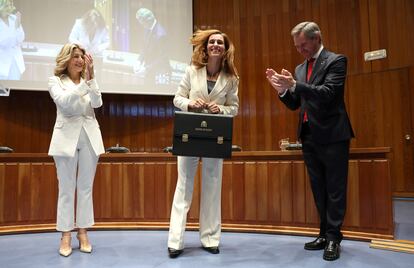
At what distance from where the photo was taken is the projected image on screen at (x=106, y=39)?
4.01 metres

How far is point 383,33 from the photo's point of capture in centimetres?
464

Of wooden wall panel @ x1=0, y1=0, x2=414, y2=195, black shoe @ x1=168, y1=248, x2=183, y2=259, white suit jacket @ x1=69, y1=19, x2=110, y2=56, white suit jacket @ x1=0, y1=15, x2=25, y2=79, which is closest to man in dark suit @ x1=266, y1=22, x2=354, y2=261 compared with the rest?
black shoe @ x1=168, y1=248, x2=183, y2=259

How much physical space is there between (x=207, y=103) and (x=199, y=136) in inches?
9.0

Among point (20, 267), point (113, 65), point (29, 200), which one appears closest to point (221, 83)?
point (20, 267)

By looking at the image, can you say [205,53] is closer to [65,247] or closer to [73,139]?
[73,139]

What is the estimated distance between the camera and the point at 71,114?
2.21m

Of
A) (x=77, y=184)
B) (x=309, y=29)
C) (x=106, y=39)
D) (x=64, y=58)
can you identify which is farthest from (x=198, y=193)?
(x=106, y=39)

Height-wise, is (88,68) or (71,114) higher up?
(88,68)

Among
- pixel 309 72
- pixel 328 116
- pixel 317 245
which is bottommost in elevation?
pixel 317 245

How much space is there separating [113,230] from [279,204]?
58.2 inches

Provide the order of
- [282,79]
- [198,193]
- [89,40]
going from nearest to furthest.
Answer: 1. [282,79]
2. [198,193]
3. [89,40]

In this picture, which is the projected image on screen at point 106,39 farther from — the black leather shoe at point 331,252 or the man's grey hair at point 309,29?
the black leather shoe at point 331,252

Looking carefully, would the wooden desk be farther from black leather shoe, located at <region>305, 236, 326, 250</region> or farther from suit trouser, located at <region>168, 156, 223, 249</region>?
suit trouser, located at <region>168, 156, 223, 249</region>

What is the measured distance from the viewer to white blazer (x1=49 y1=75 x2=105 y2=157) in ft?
7.00
